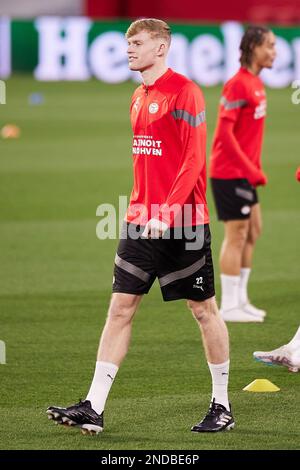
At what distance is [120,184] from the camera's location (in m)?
16.6

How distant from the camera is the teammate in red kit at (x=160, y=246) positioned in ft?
21.8

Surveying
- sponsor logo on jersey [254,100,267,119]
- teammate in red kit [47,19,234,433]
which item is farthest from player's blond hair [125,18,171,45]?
sponsor logo on jersey [254,100,267,119]

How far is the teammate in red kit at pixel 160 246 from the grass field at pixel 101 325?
0.78 feet

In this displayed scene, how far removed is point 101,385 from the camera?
21.9 ft

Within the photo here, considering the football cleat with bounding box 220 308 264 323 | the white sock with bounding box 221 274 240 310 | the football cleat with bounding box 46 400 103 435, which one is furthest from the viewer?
the white sock with bounding box 221 274 240 310

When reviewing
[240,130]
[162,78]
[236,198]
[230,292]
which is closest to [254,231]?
[236,198]

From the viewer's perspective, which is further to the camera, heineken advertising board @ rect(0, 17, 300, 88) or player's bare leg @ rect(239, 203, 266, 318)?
heineken advertising board @ rect(0, 17, 300, 88)

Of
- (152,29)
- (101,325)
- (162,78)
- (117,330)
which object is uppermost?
(152,29)

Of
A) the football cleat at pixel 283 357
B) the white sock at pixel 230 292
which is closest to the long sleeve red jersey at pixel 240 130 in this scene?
the white sock at pixel 230 292

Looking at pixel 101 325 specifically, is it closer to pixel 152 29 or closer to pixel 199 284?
pixel 199 284

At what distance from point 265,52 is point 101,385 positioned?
13.0ft

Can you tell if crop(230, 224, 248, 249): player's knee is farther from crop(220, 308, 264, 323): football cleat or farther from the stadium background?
the stadium background

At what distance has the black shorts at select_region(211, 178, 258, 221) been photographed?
9.64m
